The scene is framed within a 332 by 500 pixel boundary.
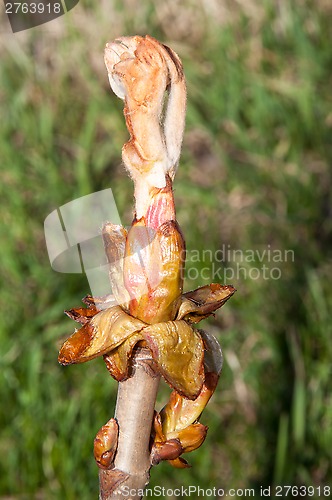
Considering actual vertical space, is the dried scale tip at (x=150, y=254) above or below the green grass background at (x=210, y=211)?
above

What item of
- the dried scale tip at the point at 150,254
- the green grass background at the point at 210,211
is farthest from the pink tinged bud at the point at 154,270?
the green grass background at the point at 210,211

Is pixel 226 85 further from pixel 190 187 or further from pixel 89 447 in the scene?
pixel 89 447

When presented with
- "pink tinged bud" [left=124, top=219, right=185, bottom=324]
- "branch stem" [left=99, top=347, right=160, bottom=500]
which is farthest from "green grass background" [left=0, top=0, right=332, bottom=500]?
"pink tinged bud" [left=124, top=219, right=185, bottom=324]

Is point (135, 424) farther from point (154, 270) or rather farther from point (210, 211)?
point (210, 211)

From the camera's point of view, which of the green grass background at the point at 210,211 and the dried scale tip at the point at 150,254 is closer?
the dried scale tip at the point at 150,254

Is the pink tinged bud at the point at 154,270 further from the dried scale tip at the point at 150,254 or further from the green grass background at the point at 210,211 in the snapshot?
the green grass background at the point at 210,211

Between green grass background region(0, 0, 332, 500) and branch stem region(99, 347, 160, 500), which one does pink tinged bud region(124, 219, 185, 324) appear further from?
green grass background region(0, 0, 332, 500)
